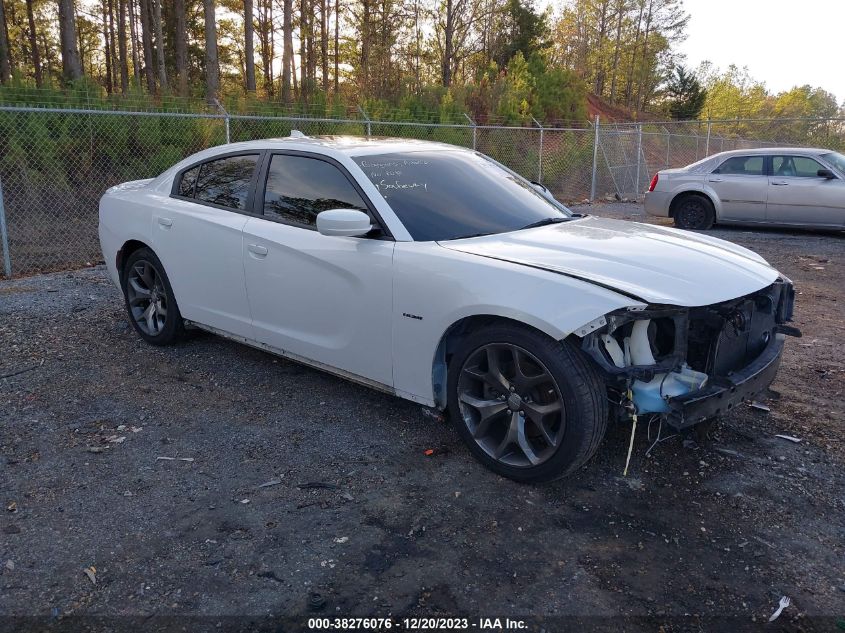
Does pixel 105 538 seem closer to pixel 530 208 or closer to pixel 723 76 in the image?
pixel 530 208

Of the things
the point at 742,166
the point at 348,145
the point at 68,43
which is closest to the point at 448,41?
the point at 68,43

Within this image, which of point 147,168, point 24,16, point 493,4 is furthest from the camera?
point 493,4

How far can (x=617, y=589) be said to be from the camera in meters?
2.56

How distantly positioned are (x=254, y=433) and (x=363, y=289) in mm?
1071

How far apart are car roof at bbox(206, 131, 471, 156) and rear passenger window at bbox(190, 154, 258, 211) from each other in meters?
Result: 0.11

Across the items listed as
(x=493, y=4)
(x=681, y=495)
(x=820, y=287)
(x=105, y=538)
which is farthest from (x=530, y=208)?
(x=493, y=4)

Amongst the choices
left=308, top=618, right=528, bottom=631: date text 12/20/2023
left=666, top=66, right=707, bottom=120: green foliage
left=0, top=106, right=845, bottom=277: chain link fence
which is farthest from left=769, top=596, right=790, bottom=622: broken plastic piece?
left=666, top=66, right=707, bottom=120: green foliage

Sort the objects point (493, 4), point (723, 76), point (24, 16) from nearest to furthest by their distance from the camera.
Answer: point (24, 16) → point (493, 4) → point (723, 76)

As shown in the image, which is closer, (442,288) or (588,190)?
(442,288)

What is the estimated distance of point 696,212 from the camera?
1234 cm

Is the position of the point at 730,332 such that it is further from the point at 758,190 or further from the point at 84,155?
the point at 84,155

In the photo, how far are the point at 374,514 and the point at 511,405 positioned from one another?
0.82 metres

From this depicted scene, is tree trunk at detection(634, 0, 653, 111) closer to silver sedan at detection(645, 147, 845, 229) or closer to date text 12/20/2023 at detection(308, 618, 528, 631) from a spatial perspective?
silver sedan at detection(645, 147, 845, 229)

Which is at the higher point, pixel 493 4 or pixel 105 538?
pixel 493 4
